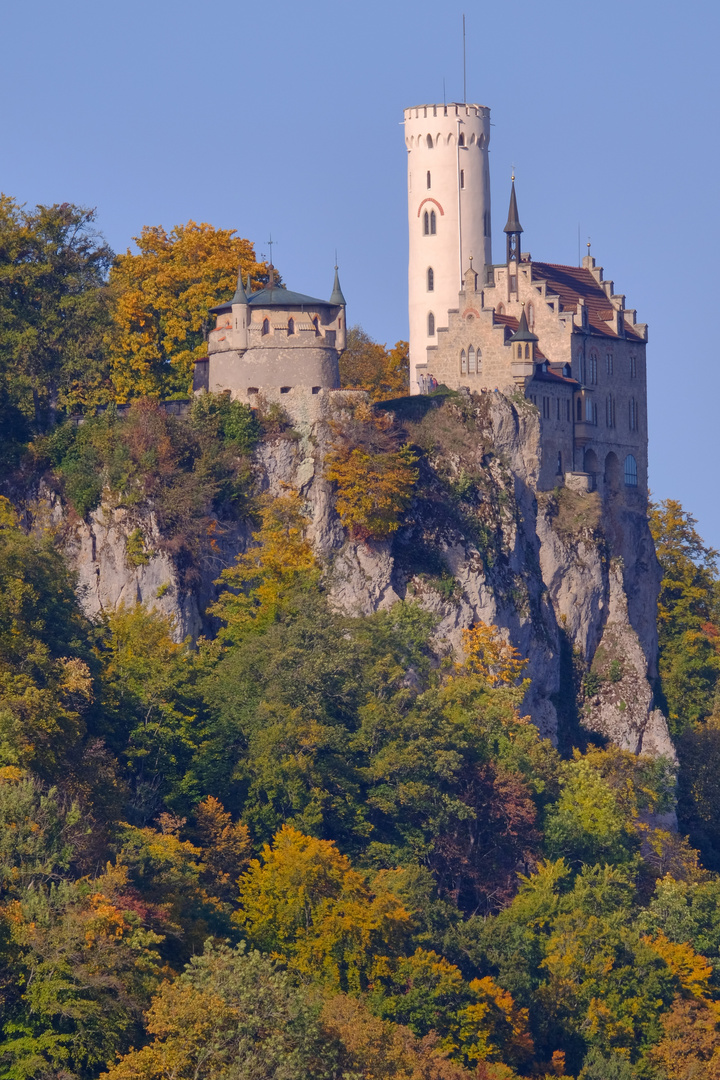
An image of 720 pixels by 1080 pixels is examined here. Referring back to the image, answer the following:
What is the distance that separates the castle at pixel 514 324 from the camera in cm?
10725

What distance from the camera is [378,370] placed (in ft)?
379

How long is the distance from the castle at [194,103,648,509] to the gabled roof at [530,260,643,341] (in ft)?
0.28

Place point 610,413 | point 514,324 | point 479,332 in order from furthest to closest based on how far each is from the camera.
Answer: point 610,413
point 514,324
point 479,332

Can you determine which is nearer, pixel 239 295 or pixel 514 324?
pixel 239 295

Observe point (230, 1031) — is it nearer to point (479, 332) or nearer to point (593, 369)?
point (479, 332)

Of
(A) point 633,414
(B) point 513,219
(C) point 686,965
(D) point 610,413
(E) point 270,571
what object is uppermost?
(B) point 513,219

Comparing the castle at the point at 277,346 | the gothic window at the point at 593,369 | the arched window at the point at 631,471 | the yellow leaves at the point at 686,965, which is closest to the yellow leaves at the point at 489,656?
the castle at the point at 277,346

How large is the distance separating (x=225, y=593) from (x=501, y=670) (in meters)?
10.7

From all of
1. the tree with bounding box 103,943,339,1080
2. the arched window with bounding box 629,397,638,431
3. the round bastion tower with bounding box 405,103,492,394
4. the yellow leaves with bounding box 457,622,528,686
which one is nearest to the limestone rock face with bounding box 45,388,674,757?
the yellow leaves with bounding box 457,622,528,686

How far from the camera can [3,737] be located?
77250mm

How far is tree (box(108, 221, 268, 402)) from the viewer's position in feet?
340

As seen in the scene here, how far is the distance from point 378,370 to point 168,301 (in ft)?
44.1

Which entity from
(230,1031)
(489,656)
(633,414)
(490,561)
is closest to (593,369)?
(633,414)

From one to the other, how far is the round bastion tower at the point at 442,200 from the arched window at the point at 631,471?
928 centimetres
